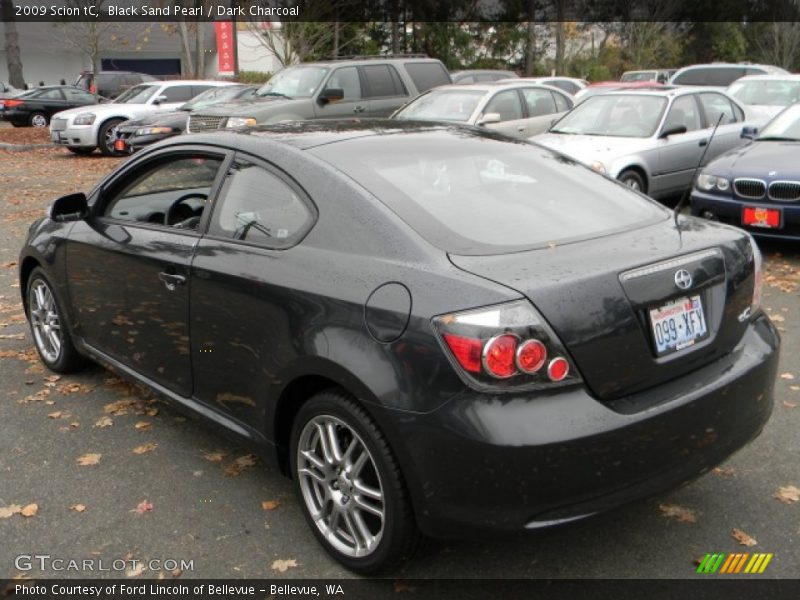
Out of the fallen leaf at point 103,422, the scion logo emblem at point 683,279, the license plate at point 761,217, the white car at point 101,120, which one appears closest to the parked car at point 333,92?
the white car at point 101,120

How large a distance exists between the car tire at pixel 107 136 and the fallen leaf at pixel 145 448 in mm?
15760

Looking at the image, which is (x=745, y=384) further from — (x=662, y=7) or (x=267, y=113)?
(x=662, y=7)

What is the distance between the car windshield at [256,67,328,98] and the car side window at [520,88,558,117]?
350 cm

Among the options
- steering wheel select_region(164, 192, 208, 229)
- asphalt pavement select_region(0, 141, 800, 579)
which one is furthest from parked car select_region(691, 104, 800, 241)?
steering wheel select_region(164, 192, 208, 229)

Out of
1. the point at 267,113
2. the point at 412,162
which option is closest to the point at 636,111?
the point at 267,113

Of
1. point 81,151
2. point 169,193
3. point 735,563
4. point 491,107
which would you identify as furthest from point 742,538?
point 81,151

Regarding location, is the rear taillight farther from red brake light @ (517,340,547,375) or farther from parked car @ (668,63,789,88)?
parked car @ (668,63,789,88)

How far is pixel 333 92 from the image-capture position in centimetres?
1352

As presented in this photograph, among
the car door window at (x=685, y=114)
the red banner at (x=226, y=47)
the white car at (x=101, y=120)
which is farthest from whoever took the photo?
the red banner at (x=226, y=47)

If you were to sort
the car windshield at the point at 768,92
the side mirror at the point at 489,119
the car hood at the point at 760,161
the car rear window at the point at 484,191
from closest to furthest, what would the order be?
the car rear window at the point at 484,191
the car hood at the point at 760,161
the side mirror at the point at 489,119
the car windshield at the point at 768,92

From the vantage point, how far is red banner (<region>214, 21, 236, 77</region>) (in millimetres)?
28531

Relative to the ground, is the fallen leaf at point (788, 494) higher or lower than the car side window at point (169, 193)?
lower

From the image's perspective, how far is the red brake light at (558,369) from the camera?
8.75ft

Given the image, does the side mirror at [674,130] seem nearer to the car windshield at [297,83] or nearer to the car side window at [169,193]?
the car windshield at [297,83]
